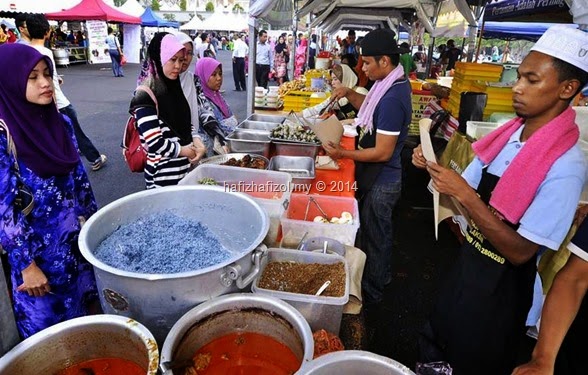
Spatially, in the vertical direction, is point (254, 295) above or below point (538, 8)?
below

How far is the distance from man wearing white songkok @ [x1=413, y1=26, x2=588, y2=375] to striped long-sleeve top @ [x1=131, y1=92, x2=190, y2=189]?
1.47 m

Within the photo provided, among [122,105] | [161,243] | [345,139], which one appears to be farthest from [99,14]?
[161,243]

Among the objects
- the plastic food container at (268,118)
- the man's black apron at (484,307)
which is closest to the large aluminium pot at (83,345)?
the man's black apron at (484,307)

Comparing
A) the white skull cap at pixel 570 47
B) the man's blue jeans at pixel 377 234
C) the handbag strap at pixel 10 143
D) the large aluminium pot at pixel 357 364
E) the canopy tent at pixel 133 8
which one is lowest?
the man's blue jeans at pixel 377 234

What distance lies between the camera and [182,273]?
1019 millimetres

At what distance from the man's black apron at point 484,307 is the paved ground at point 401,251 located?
16.7 inches

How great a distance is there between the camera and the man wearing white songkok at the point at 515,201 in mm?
1159

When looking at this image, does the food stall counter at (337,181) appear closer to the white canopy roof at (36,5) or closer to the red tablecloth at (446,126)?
the red tablecloth at (446,126)

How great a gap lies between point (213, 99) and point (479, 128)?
8.03 feet

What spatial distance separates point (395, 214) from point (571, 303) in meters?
3.59

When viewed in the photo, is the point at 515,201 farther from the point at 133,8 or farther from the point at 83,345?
the point at 133,8

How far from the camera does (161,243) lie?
52.4 inches

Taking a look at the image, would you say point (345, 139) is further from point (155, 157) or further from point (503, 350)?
point (503, 350)

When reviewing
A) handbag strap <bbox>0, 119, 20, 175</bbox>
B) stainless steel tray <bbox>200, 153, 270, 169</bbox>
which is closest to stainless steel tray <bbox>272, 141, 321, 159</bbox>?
stainless steel tray <bbox>200, 153, 270, 169</bbox>
